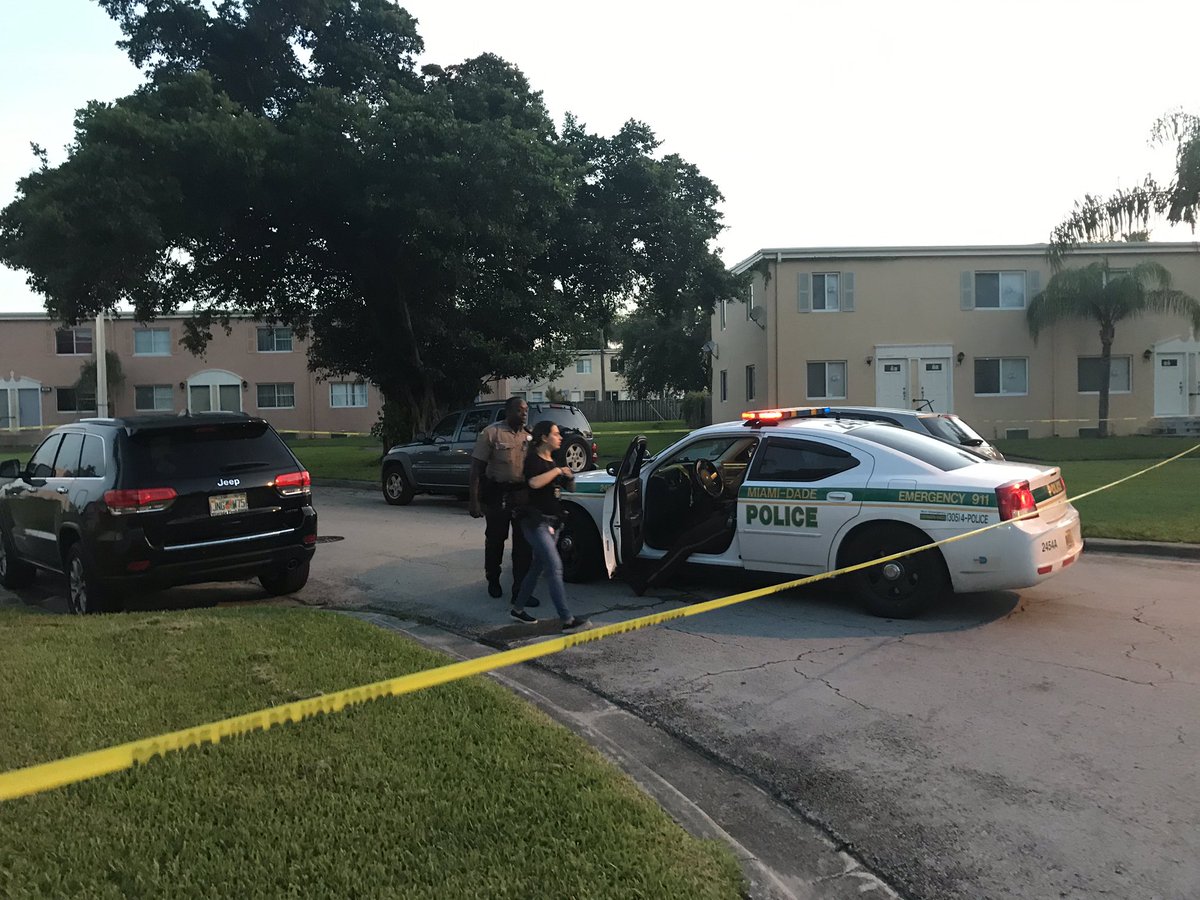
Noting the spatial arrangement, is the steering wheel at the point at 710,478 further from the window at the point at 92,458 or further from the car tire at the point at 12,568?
the car tire at the point at 12,568

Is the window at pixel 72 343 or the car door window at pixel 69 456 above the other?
the window at pixel 72 343

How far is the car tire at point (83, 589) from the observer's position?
304 inches

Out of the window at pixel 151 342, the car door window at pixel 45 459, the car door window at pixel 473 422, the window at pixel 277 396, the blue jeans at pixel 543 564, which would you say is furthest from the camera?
the window at pixel 277 396

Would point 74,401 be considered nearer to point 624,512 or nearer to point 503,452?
point 503,452

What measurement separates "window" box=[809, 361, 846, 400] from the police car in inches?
854

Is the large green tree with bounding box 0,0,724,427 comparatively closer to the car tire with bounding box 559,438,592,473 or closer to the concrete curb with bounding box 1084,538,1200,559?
the car tire with bounding box 559,438,592,473

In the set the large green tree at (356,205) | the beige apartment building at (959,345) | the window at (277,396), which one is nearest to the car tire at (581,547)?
the large green tree at (356,205)

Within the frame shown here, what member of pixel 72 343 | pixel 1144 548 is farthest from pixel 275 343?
pixel 1144 548

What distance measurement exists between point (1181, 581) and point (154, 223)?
1674 cm

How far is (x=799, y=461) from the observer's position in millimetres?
7840

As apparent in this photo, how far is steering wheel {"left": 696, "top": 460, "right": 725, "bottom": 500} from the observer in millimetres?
8656

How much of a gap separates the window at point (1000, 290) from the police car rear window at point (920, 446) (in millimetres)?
23855

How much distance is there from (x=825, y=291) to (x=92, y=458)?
24868 millimetres

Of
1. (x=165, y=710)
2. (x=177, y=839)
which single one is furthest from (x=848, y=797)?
(x=165, y=710)
